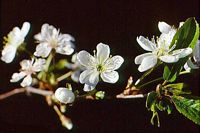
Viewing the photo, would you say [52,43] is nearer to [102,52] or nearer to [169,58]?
[102,52]

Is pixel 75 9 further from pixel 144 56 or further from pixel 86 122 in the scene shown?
pixel 144 56

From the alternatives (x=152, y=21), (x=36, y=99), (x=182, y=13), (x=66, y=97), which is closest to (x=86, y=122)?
(x=36, y=99)

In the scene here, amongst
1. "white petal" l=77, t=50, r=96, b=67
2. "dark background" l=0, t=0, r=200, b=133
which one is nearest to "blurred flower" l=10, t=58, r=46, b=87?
"white petal" l=77, t=50, r=96, b=67

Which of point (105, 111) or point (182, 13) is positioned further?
point (182, 13)

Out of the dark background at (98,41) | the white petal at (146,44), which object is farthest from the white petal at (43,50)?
the dark background at (98,41)

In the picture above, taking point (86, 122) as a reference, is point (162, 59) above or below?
above

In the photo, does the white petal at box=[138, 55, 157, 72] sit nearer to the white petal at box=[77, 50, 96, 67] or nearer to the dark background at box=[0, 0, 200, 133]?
the white petal at box=[77, 50, 96, 67]

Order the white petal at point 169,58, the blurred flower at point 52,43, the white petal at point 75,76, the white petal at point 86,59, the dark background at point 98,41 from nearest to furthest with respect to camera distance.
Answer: the white petal at point 169,58 < the white petal at point 86,59 < the blurred flower at point 52,43 < the white petal at point 75,76 < the dark background at point 98,41

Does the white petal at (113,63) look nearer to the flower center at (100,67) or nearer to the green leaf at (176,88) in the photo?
the flower center at (100,67)
